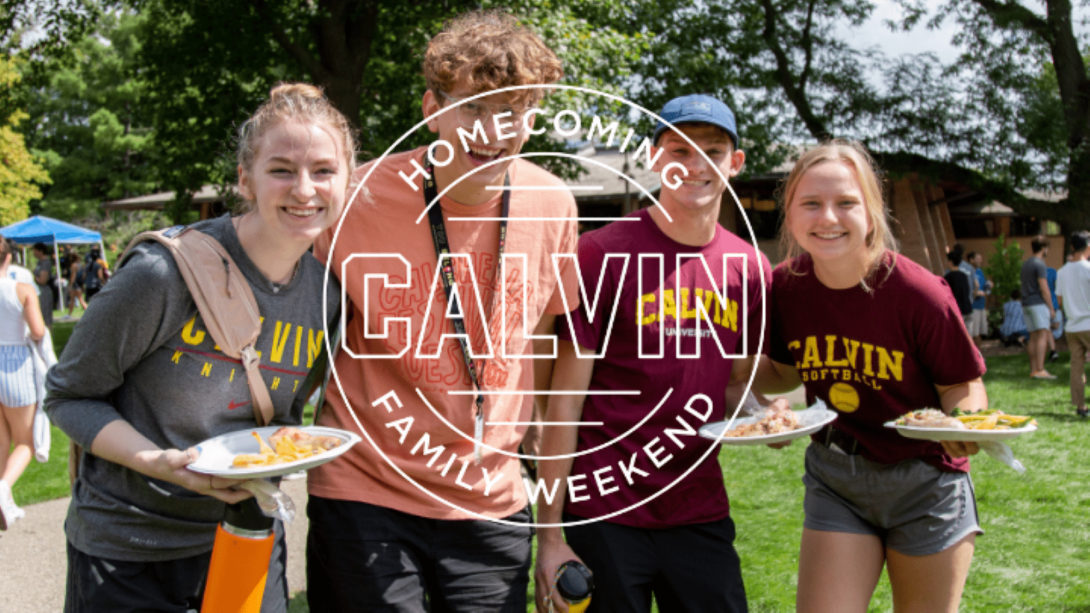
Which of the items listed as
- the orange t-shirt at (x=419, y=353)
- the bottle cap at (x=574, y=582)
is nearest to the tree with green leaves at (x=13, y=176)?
the orange t-shirt at (x=419, y=353)

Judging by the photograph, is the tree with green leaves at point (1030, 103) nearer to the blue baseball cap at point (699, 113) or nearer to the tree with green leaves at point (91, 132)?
the blue baseball cap at point (699, 113)

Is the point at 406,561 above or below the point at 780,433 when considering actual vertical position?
below

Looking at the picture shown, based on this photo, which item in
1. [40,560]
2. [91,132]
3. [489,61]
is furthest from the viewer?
[91,132]

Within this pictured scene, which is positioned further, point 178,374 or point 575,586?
point 575,586

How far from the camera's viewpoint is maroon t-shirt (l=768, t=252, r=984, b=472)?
2889 mm

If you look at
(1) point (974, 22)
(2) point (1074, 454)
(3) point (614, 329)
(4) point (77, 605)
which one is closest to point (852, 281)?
(3) point (614, 329)

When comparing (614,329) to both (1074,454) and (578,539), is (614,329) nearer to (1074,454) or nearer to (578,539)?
(578,539)

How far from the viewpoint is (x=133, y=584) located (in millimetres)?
2318

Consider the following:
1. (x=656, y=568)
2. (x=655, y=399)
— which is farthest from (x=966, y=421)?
(x=656, y=568)

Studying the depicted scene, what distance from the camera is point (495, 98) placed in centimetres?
254

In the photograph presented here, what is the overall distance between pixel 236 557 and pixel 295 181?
1057 millimetres

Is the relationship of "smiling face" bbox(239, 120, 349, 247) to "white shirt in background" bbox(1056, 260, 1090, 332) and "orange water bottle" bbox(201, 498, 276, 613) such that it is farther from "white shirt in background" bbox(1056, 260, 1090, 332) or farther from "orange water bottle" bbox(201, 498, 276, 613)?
"white shirt in background" bbox(1056, 260, 1090, 332)

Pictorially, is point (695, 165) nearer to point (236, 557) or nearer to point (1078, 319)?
point (236, 557)

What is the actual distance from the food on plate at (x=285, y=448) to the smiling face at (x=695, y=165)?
1402mm
